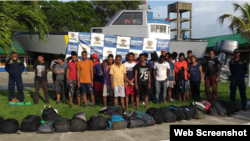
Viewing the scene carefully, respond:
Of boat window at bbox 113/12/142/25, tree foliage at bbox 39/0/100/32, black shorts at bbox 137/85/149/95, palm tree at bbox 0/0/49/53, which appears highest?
tree foliage at bbox 39/0/100/32

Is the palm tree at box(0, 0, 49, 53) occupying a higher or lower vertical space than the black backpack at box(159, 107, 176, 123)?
higher

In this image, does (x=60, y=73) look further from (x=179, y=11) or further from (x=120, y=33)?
(x=179, y=11)

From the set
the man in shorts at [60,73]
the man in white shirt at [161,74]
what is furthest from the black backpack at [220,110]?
the man in shorts at [60,73]

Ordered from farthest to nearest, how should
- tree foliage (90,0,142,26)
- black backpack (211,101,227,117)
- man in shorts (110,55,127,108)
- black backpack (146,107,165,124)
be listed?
1. tree foliage (90,0,142,26)
2. man in shorts (110,55,127,108)
3. black backpack (211,101,227,117)
4. black backpack (146,107,165,124)

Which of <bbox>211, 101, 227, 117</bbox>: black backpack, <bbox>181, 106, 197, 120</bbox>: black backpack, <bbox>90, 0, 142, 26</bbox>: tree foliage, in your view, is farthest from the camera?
<bbox>90, 0, 142, 26</bbox>: tree foliage

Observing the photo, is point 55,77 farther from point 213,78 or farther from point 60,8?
point 60,8

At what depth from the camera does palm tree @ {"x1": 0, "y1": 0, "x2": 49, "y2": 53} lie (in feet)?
22.0

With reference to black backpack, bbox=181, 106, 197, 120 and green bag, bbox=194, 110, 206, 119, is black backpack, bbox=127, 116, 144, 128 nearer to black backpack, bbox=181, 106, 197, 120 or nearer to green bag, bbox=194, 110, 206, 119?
black backpack, bbox=181, 106, 197, 120

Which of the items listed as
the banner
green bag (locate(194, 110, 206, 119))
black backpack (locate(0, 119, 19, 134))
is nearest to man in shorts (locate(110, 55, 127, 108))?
green bag (locate(194, 110, 206, 119))

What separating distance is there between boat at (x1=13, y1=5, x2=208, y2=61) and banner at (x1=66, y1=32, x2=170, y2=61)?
4.41 ft

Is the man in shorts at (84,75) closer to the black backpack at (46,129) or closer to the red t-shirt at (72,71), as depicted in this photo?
the red t-shirt at (72,71)

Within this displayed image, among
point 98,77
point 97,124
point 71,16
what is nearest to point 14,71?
point 98,77

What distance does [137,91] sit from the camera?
297 inches

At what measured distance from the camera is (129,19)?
13.4 meters
